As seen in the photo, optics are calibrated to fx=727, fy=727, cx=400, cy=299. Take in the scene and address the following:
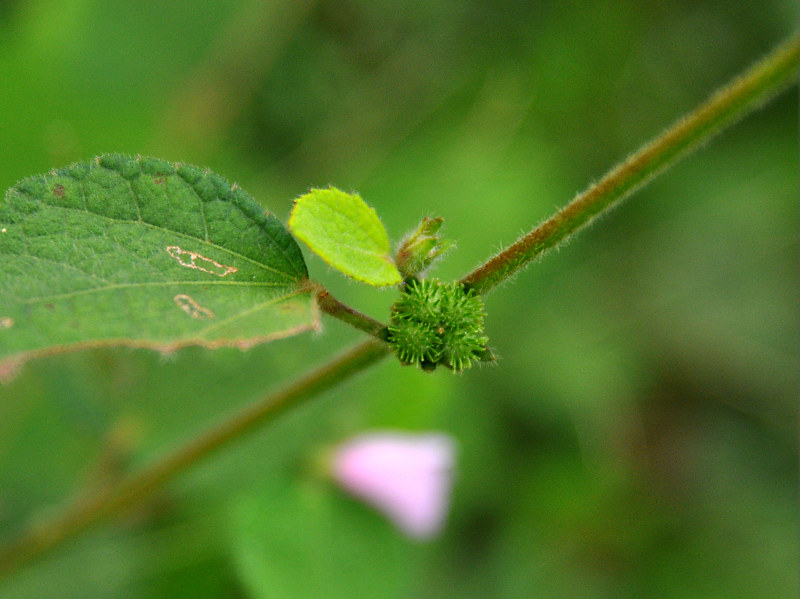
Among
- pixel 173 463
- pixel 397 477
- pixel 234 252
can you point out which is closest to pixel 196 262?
pixel 234 252

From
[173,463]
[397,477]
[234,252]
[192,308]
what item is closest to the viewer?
[192,308]

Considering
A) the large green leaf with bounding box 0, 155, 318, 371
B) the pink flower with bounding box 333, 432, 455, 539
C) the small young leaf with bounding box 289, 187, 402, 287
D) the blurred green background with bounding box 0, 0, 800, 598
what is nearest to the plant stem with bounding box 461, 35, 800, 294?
the small young leaf with bounding box 289, 187, 402, 287

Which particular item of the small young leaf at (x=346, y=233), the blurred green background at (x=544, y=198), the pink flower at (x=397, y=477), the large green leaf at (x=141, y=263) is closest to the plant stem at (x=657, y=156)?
the small young leaf at (x=346, y=233)

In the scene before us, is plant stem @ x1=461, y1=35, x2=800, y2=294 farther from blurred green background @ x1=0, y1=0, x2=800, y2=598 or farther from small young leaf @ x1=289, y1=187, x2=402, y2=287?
blurred green background @ x1=0, y1=0, x2=800, y2=598

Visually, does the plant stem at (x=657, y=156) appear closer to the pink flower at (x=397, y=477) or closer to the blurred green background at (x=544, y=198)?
the pink flower at (x=397, y=477)

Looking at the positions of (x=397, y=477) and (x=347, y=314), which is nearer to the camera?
(x=347, y=314)

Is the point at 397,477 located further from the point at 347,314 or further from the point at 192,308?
the point at 192,308
